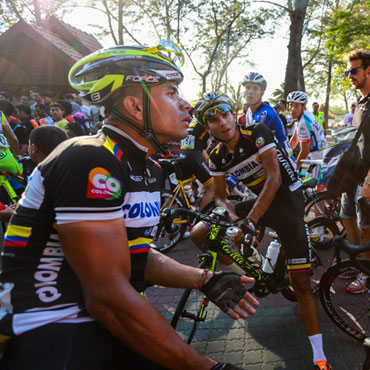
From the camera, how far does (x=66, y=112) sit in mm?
8398

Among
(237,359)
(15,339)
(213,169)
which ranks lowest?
(237,359)

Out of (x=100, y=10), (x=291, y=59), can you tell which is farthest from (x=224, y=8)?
(x=291, y=59)

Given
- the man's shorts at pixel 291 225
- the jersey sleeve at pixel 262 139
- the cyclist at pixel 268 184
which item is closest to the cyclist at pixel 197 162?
the cyclist at pixel 268 184

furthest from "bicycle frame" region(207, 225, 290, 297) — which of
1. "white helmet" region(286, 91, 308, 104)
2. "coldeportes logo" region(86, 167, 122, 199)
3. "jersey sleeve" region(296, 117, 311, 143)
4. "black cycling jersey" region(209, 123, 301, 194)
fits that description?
"white helmet" region(286, 91, 308, 104)

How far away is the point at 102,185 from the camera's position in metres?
1.11

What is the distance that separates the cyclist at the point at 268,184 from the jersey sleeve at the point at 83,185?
171 centimetres

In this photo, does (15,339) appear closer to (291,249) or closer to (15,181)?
(291,249)

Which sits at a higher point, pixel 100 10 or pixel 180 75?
pixel 100 10

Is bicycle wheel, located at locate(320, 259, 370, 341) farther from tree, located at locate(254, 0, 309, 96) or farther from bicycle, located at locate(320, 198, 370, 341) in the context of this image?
tree, located at locate(254, 0, 309, 96)

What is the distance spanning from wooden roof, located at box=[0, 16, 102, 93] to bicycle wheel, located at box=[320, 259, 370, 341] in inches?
763

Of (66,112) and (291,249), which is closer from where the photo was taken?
(291,249)

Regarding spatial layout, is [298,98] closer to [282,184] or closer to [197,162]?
[197,162]

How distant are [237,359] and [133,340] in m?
2.18

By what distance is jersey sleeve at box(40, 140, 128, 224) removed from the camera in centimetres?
107
